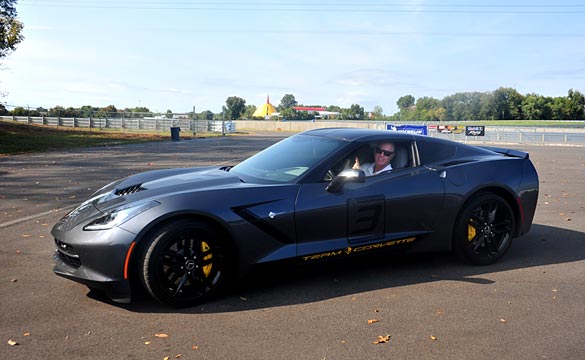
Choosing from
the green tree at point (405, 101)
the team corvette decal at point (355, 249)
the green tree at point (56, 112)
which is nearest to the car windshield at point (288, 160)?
the team corvette decal at point (355, 249)

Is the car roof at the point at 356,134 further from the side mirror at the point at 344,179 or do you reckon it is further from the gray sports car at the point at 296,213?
the side mirror at the point at 344,179

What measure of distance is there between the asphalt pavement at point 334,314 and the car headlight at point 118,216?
0.65 metres

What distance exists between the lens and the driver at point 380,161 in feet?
16.0

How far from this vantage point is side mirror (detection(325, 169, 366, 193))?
14.5 ft

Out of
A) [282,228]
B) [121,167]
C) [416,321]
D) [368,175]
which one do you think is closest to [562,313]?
[416,321]

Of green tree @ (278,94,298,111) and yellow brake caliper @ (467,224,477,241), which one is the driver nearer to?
yellow brake caliper @ (467,224,477,241)

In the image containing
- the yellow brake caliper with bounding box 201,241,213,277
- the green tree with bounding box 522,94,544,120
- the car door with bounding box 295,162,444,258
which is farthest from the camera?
the green tree with bounding box 522,94,544,120

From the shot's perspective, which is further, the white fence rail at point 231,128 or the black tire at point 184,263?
the white fence rail at point 231,128

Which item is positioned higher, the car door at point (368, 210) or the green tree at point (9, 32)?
the green tree at point (9, 32)

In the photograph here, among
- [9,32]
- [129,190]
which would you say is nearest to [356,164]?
[129,190]

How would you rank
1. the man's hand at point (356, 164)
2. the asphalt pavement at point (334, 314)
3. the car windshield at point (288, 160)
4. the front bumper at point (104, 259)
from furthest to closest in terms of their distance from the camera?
the man's hand at point (356, 164) < the car windshield at point (288, 160) < the front bumper at point (104, 259) < the asphalt pavement at point (334, 314)

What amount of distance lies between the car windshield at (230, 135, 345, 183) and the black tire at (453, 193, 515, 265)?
148 centimetres

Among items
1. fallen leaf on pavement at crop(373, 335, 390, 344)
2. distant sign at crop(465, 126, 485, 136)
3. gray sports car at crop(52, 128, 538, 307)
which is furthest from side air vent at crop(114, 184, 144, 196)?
distant sign at crop(465, 126, 485, 136)

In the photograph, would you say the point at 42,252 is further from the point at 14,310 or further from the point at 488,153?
the point at 488,153
